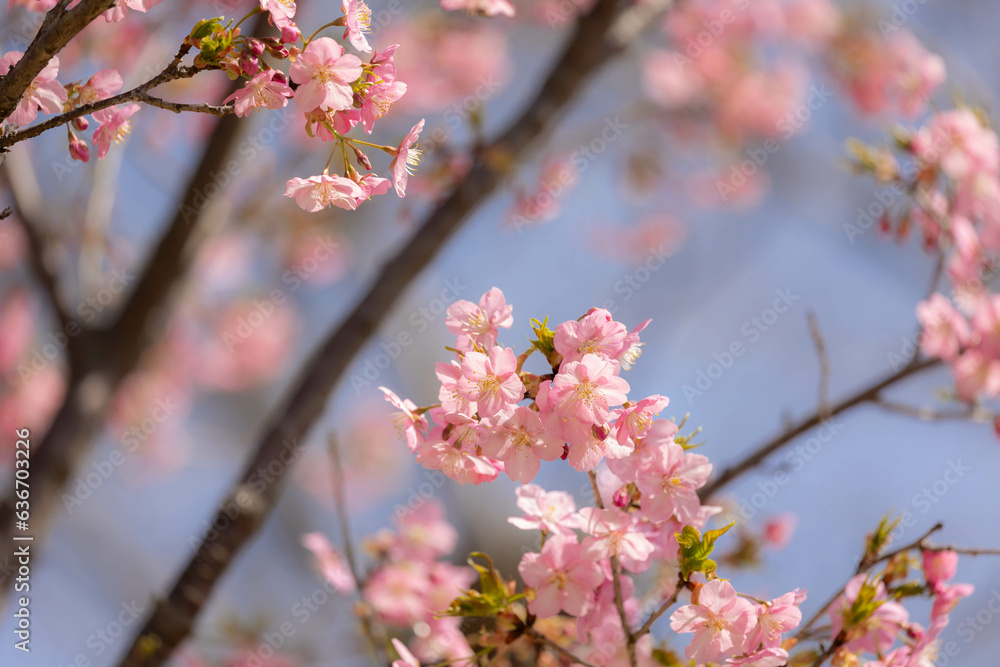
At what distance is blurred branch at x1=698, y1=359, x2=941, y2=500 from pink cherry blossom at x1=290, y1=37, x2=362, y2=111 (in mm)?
1311

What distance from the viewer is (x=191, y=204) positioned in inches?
111

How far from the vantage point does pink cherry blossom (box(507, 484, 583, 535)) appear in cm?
120

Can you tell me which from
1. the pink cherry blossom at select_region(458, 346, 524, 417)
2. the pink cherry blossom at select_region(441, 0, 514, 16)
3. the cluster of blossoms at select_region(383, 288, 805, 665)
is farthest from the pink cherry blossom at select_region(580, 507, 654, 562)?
the pink cherry blossom at select_region(441, 0, 514, 16)

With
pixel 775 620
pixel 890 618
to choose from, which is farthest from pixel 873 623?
pixel 775 620

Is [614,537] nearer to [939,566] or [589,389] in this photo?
[589,389]

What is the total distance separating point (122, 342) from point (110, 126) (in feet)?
6.63

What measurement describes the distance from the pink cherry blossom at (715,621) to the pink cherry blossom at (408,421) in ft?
1.55

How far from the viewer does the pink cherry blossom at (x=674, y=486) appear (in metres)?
1.11

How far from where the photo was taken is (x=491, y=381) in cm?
105

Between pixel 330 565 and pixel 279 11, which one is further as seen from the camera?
pixel 330 565

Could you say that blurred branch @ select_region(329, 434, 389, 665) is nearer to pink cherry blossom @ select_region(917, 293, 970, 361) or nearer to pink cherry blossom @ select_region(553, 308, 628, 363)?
pink cherry blossom @ select_region(553, 308, 628, 363)

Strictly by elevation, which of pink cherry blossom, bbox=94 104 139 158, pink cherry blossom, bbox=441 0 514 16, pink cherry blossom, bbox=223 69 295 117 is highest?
pink cherry blossom, bbox=441 0 514 16

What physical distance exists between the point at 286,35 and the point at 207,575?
1587mm

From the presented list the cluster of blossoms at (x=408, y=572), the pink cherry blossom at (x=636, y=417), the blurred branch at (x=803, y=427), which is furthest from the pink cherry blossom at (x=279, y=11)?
the blurred branch at (x=803, y=427)
